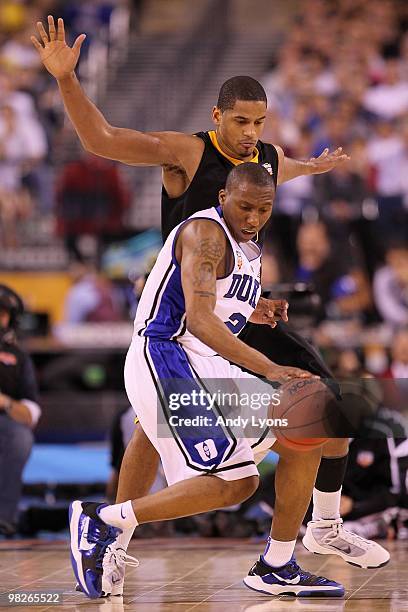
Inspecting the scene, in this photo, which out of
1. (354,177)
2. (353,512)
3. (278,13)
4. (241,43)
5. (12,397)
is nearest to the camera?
(353,512)

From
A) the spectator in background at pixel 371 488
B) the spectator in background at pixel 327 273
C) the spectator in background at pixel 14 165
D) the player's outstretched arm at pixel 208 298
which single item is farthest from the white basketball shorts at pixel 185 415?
the spectator in background at pixel 14 165

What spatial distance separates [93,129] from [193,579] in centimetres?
214

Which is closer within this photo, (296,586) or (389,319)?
(296,586)

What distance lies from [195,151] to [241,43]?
14370 mm

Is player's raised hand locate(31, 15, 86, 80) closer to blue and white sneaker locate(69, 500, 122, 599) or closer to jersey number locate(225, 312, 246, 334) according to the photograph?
jersey number locate(225, 312, 246, 334)

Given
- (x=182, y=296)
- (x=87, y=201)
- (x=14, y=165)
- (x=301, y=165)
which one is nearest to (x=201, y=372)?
(x=182, y=296)

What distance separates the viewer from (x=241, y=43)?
19.4 meters

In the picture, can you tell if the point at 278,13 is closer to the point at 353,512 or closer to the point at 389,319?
the point at 389,319

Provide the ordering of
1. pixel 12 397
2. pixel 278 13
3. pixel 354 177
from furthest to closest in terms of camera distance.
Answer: pixel 278 13
pixel 354 177
pixel 12 397

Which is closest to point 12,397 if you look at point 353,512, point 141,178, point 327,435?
point 353,512

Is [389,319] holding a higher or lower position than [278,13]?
lower

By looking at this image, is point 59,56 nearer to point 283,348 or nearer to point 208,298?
point 208,298

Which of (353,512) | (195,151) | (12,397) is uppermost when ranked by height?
(195,151)

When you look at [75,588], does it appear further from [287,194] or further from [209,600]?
[287,194]
